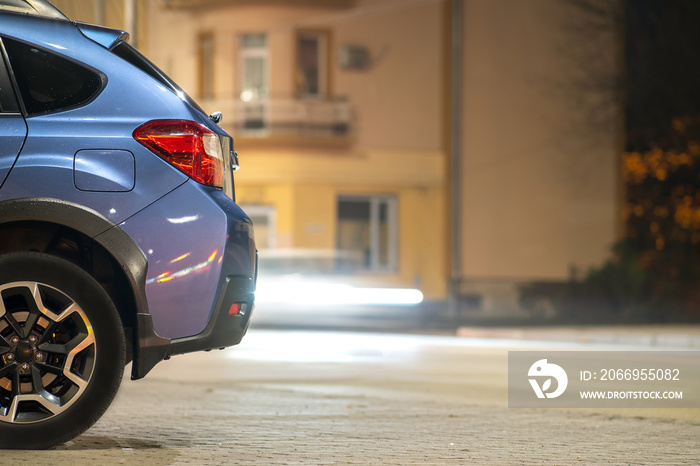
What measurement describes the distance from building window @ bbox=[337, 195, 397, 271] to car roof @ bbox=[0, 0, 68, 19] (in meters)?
21.6

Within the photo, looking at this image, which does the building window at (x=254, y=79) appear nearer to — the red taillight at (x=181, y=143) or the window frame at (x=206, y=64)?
the window frame at (x=206, y=64)

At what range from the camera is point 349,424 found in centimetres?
688

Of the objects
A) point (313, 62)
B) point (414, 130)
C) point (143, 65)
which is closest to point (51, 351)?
point (143, 65)

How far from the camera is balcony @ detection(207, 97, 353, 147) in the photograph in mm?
26031

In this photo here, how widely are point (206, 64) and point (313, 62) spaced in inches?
108

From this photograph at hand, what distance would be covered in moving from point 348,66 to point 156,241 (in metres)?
22.3

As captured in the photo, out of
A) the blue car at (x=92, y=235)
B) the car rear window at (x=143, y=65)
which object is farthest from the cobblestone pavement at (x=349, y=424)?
the car rear window at (x=143, y=65)

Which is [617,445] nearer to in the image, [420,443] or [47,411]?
[420,443]

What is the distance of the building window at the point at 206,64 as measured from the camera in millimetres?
26938

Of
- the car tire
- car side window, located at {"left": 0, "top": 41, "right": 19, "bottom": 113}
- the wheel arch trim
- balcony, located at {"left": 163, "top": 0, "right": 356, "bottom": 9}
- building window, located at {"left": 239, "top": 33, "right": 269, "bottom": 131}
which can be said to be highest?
balcony, located at {"left": 163, "top": 0, "right": 356, "bottom": 9}

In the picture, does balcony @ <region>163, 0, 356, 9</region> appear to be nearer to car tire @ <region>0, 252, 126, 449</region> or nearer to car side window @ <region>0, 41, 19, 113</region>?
car side window @ <region>0, 41, 19, 113</region>

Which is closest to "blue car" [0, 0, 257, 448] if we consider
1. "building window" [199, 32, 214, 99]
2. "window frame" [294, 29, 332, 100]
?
"window frame" [294, 29, 332, 100]

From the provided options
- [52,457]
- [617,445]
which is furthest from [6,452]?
[617,445]

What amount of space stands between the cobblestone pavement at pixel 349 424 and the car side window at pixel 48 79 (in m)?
1.74
